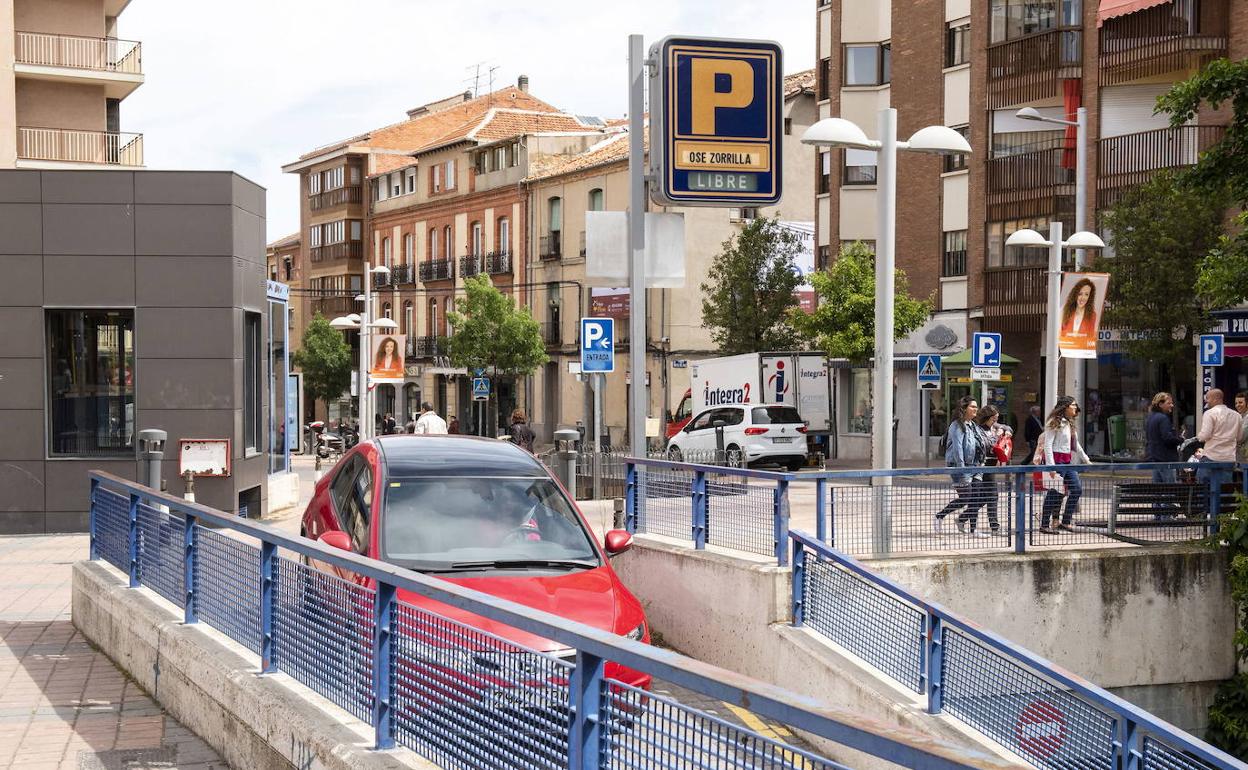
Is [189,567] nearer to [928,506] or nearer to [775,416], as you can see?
[928,506]

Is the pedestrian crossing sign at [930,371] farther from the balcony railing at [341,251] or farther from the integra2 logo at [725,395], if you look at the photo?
the balcony railing at [341,251]

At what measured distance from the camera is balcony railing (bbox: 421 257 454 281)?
71125 millimetres

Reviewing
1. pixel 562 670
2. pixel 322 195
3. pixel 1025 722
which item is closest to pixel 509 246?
pixel 322 195

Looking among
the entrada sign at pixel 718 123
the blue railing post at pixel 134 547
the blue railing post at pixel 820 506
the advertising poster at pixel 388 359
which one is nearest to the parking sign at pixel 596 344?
the entrada sign at pixel 718 123

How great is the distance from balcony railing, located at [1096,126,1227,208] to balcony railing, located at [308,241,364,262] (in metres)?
52.3

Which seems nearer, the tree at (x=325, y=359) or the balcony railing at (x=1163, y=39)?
the balcony railing at (x=1163, y=39)

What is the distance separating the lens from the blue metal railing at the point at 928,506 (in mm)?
12352

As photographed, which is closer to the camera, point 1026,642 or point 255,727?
point 255,727

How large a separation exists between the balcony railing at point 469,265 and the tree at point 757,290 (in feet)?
73.9

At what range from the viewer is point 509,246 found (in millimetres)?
66625

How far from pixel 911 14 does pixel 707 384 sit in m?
12.8

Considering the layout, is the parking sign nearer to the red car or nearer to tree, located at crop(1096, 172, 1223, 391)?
the red car

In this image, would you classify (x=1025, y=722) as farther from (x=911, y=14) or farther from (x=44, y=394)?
(x=911, y=14)

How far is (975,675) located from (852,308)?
103ft
